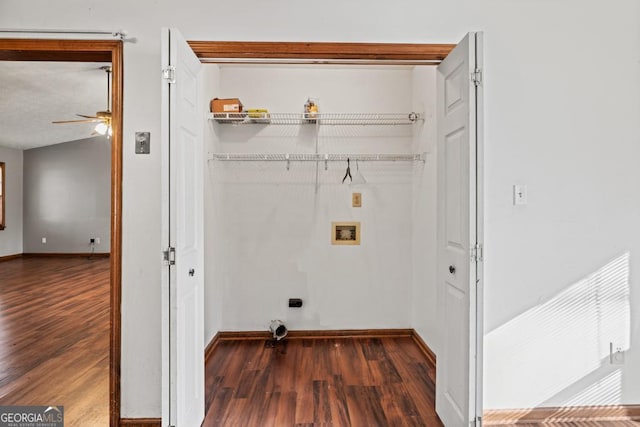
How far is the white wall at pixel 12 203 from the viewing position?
8.48m

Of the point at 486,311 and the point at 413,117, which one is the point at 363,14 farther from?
the point at 486,311

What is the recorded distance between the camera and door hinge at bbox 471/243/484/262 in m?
1.73

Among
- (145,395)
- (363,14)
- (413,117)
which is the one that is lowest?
(145,395)

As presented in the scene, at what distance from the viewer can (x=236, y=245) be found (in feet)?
11.5

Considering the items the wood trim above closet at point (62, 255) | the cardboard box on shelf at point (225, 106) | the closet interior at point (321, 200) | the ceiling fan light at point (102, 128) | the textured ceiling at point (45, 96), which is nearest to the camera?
the cardboard box on shelf at point (225, 106)

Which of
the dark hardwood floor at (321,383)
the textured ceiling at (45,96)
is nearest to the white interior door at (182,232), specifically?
the dark hardwood floor at (321,383)

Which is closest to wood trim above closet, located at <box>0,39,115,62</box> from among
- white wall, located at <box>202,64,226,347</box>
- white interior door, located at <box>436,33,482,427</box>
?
white wall, located at <box>202,64,226,347</box>

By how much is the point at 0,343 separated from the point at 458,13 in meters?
4.56

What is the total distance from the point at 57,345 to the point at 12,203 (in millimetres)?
7513

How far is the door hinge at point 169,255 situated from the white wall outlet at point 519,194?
184cm

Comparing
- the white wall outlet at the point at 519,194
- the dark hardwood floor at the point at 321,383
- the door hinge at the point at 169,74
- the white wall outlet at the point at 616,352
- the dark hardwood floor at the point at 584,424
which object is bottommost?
the dark hardwood floor at the point at 321,383

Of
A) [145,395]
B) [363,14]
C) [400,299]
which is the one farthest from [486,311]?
[145,395]

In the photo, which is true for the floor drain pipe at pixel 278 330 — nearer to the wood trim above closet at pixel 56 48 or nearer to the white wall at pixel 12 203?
the wood trim above closet at pixel 56 48

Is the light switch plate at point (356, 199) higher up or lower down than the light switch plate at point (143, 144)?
lower down
